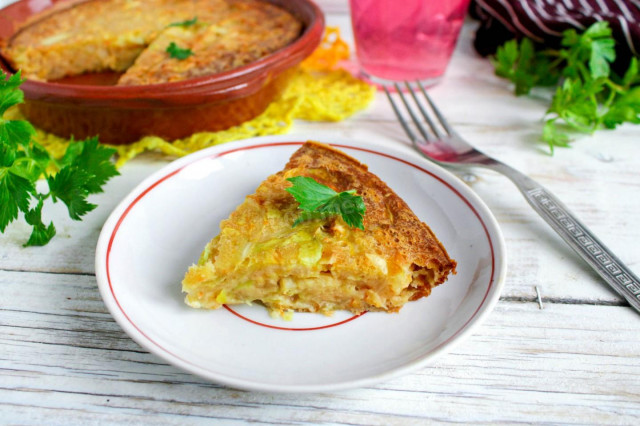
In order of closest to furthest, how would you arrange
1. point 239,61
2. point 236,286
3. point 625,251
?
point 236,286 < point 625,251 < point 239,61

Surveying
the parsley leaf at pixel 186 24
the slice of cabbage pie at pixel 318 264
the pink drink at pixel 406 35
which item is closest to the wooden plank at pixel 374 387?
the slice of cabbage pie at pixel 318 264

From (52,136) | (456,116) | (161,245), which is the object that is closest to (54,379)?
(161,245)

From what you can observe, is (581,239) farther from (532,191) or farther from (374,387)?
(374,387)

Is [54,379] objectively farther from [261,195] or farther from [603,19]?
[603,19]

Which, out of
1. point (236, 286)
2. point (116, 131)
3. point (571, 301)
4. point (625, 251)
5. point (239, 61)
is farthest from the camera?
point (239, 61)

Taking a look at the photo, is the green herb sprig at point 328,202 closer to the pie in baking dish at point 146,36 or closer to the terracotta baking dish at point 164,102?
the terracotta baking dish at point 164,102

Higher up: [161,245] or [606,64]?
[161,245]

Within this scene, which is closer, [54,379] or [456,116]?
[54,379]
